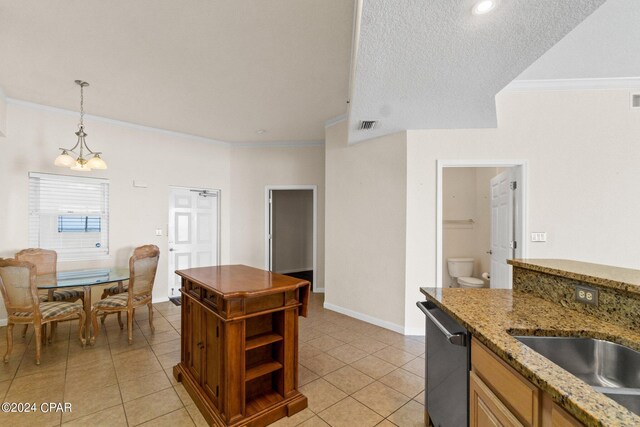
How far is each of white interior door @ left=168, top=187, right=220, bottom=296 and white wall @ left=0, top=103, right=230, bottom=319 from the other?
13cm

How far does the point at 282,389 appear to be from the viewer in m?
2.10

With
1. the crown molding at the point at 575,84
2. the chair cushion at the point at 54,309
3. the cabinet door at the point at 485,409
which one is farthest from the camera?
the crown molding at the point at 575,84

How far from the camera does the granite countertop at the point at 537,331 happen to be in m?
0.77

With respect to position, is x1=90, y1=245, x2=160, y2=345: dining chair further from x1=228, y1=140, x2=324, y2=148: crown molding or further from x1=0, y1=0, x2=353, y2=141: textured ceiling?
x1=228, y1=140, x2=324, y2=148: crown molding

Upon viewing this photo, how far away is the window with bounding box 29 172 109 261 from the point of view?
12.6ft

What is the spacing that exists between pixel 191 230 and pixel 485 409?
498 cm

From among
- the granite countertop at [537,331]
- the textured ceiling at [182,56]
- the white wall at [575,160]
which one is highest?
the textured ceiling at [182,56]

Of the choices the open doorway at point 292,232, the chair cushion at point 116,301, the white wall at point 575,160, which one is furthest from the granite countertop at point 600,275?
the open doorway at point 292,232

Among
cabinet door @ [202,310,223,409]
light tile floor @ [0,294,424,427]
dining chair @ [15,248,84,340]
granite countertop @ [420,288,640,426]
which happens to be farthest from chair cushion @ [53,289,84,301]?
granite countertop @ [420,288,640,426]

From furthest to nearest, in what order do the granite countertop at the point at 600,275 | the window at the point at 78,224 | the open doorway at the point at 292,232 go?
the open doorway at the point at 292,232, the window at the point at 78,224, the granite countertop at the point at 600,275

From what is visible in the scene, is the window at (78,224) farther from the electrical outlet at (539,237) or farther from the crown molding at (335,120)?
the electrical outlet at (539,237)

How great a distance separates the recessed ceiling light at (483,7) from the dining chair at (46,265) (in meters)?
4.63

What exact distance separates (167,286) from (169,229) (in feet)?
3.08

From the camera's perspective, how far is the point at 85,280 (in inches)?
124
